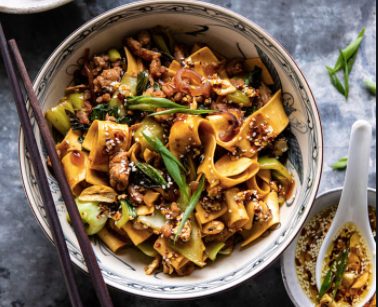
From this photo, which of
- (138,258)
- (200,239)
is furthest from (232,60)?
(138,258)

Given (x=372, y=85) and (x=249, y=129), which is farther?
(x=372, y=85)

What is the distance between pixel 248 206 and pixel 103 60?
1074 mm

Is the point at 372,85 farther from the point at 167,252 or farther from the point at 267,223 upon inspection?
the point at 167,252

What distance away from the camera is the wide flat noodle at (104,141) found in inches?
80.0

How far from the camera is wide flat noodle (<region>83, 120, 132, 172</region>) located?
2.03 metres

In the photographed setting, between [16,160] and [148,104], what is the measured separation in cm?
100

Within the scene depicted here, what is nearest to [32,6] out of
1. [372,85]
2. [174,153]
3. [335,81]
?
[174,153]

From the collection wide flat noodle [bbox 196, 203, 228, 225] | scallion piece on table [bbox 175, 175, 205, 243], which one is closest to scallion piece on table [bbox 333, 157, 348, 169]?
wide flat noodle [bbox 196, 203, 228, 225]

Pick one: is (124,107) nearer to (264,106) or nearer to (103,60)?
(103,60)

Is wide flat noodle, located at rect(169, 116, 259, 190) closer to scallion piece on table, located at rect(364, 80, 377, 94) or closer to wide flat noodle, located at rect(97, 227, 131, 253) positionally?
wide flat noodle, located at rect(97, 227, 131, 253)

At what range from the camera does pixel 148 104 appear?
205cm

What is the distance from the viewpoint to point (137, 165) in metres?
2.04

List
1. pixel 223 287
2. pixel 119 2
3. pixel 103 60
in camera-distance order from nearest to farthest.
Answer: pixel 223 287 → pixel 103 60 → pixel 119 2

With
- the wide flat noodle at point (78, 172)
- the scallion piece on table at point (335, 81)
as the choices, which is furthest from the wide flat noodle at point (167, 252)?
the scallion piece on table at point (335, 81)
